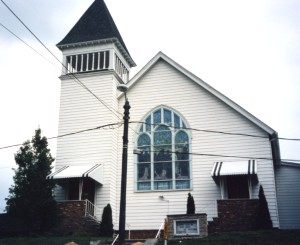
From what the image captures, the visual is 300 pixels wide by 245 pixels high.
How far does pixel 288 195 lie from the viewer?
79.9 feet

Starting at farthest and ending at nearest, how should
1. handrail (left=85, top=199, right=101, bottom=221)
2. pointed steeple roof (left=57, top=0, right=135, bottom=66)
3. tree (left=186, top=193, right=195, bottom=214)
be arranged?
pointed steeple roof (left=57, top=0, right=135, bottom=66) < handrail (left=85, top=199, right=101, bottom=221) < tree (left=186, top=193, right=195, bottom=214)

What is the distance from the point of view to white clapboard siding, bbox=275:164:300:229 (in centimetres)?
2381

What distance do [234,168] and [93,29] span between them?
13.5 m

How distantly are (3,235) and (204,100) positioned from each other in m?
13.4

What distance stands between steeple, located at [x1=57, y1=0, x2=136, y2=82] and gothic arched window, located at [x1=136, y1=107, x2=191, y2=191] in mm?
4829

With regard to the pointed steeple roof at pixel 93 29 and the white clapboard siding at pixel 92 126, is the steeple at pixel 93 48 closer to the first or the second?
the pointed steeple roof at pixel 93 29

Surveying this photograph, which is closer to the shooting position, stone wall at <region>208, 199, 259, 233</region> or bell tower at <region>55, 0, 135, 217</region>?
stone wall at <region>208, 199, 259, 233</region>

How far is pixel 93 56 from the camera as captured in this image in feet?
90.2

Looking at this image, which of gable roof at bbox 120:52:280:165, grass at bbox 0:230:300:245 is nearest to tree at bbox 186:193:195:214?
grass at bbox 0:230:300:245

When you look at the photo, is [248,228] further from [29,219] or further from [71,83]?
[71,83]

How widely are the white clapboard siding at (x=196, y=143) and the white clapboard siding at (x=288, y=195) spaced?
8.42ft

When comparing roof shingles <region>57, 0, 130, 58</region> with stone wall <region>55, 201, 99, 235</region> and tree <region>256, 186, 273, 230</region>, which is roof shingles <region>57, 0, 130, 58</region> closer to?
stone wall <region>55, 201, 99, 235</region>

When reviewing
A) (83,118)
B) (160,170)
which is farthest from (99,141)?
(160,170)

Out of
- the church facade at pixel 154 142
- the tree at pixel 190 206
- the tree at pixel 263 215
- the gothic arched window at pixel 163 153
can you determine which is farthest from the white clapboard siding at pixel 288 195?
the tree at pixel 190 206
